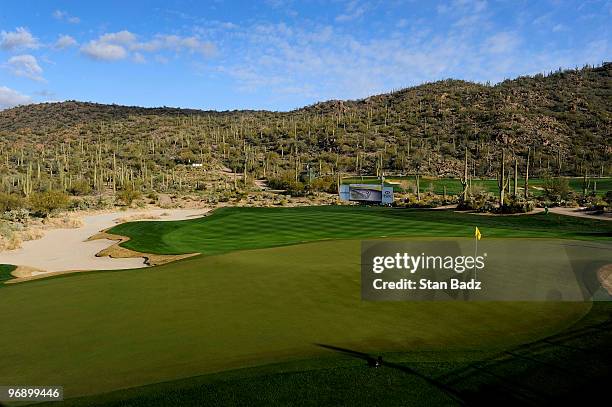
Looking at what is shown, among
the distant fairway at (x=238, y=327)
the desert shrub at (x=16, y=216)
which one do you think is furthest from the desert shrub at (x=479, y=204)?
the desert shrub at (x=16, y=216)

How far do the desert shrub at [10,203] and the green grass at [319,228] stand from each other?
77.5 feet

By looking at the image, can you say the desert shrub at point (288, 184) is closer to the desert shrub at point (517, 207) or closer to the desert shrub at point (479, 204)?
the desert shrub at point (479, 204)

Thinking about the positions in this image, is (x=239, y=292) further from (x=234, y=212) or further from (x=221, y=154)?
(x=221, y=154)

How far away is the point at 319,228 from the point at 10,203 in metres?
41.7

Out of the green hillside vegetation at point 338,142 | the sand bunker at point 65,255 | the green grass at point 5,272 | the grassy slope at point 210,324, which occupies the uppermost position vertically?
the green hillside vegetation at point 338,142

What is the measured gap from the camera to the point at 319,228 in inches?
1427

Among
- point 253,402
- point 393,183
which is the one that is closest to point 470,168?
point 393,183

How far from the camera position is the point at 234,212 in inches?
1906

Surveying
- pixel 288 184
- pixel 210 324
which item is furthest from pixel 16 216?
pixel 210 324

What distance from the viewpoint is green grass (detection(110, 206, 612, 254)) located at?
30.9m

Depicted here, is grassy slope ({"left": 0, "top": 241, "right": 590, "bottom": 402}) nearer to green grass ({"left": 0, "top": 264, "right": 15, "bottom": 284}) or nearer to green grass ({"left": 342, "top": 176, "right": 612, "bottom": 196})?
green grass ({"left": 0, "top": 264, "right": 15, "bottom": 284})

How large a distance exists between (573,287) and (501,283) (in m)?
2.60

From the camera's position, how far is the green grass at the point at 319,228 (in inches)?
1217

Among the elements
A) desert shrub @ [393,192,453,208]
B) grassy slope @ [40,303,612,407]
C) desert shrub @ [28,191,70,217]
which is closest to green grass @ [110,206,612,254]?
desert shrub @ [393,192,453,208]
